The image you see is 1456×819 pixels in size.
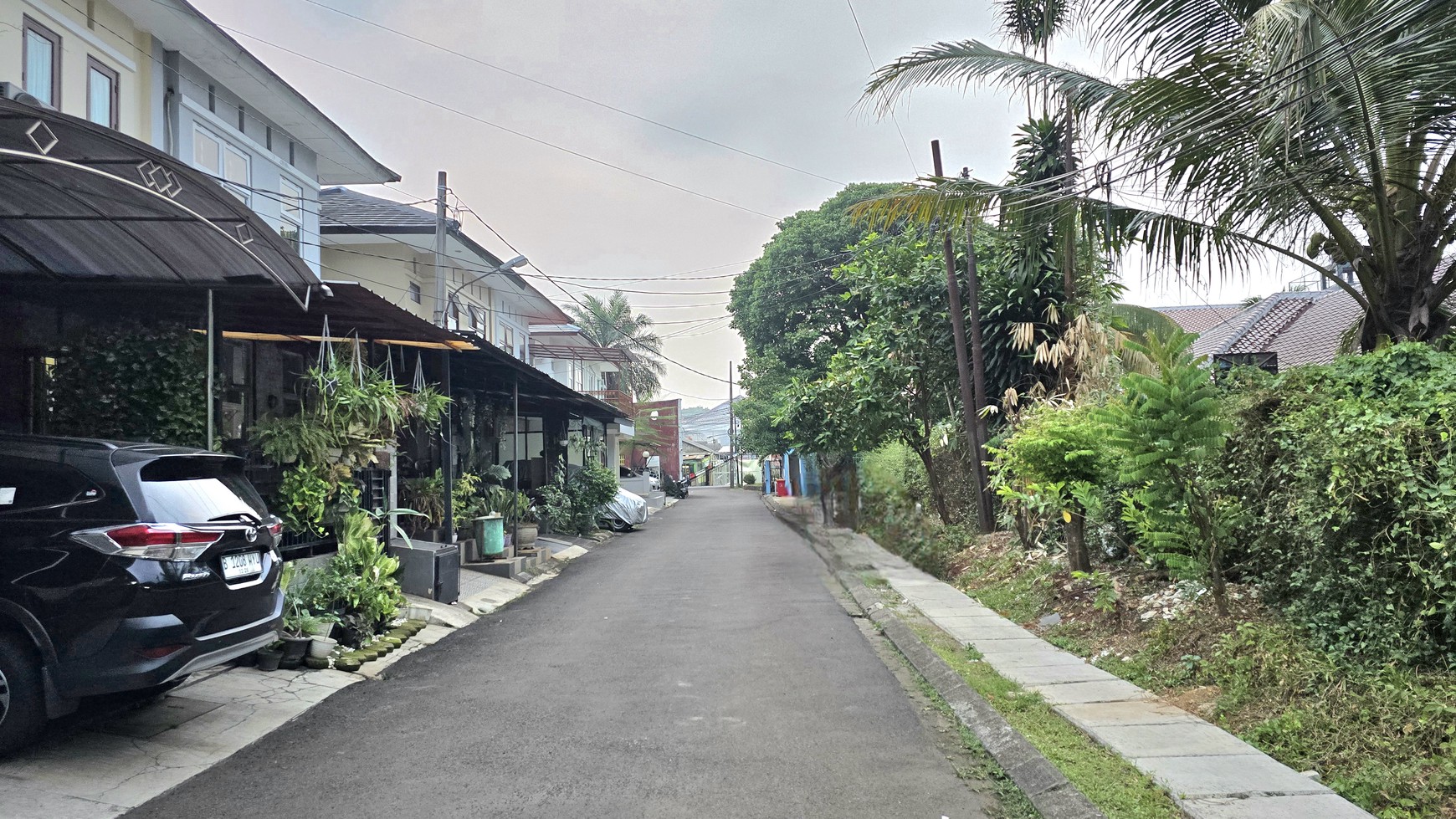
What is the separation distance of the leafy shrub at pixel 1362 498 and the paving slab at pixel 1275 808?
140cm

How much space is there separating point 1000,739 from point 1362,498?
2564mm

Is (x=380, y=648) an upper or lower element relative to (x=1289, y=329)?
lower

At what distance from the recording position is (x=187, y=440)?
8531mm

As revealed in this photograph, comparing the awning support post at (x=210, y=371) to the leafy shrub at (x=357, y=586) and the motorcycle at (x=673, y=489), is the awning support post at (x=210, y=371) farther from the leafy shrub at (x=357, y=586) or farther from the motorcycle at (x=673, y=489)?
the motorcycle at (x=673, y=489)

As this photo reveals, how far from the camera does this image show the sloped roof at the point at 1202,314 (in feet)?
123

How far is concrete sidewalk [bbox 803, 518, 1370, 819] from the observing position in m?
4.74

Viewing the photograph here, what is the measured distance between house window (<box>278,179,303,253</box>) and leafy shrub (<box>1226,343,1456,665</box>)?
14315 millimetres

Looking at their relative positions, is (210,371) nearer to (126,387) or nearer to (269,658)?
(126,387)


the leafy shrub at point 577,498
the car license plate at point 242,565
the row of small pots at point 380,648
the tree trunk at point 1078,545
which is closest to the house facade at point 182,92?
the row of small pots at point 380,648

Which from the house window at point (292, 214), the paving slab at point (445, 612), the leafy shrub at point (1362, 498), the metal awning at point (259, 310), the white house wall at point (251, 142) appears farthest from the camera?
the house window at point (292, 214)

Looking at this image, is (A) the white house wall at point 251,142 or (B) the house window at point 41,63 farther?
(A) the white house wall at point 251,142

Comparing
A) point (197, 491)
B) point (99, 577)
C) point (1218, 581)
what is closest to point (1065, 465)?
point (1218, 581)

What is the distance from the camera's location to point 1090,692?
7.27 metres

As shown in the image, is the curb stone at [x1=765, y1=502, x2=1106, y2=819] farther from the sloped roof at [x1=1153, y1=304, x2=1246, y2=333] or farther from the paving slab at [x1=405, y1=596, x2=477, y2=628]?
the sloped roof at [x1=1153, y1=304, x2=1246, y2=333]
